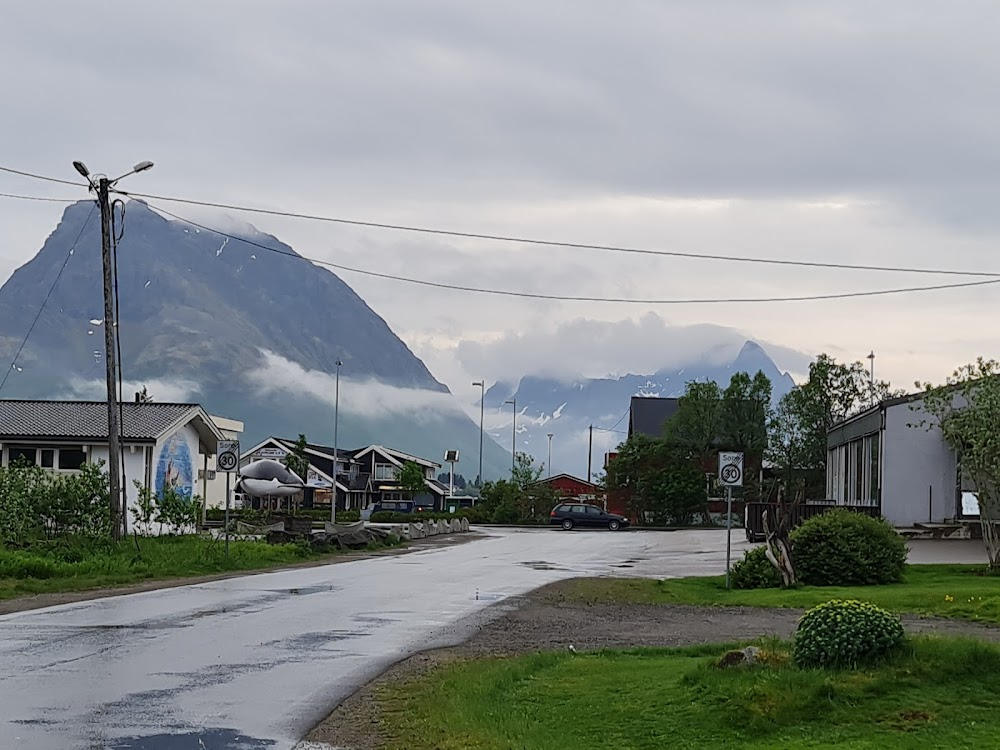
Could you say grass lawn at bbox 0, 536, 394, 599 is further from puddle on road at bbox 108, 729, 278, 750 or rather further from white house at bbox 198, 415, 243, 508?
puddle on road at bbox 108, 729, 278, 750

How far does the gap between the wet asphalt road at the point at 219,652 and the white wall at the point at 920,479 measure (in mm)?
14862

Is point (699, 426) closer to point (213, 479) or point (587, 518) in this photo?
point (587, 518)

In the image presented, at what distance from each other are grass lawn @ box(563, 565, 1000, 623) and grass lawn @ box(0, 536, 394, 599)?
28.2 feet

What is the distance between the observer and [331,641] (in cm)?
1573

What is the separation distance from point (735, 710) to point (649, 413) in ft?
323

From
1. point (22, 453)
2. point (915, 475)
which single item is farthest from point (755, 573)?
point (22, 453)

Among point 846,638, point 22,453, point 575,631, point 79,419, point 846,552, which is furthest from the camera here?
point 79,419

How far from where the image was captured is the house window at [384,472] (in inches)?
4505

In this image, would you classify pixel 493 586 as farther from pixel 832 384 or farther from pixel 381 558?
pixel 832 384

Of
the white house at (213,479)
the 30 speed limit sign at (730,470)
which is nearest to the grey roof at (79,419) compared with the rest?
the white house at (213,479)

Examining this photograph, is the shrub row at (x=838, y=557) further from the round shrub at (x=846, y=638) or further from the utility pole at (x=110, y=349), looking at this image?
the round shrub at (x=846, y=638)

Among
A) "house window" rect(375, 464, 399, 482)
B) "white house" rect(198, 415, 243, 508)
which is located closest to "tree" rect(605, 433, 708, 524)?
"white house" rect(198, 415, 243, 508)

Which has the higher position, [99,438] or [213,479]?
[99,438]

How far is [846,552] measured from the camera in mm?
24422
